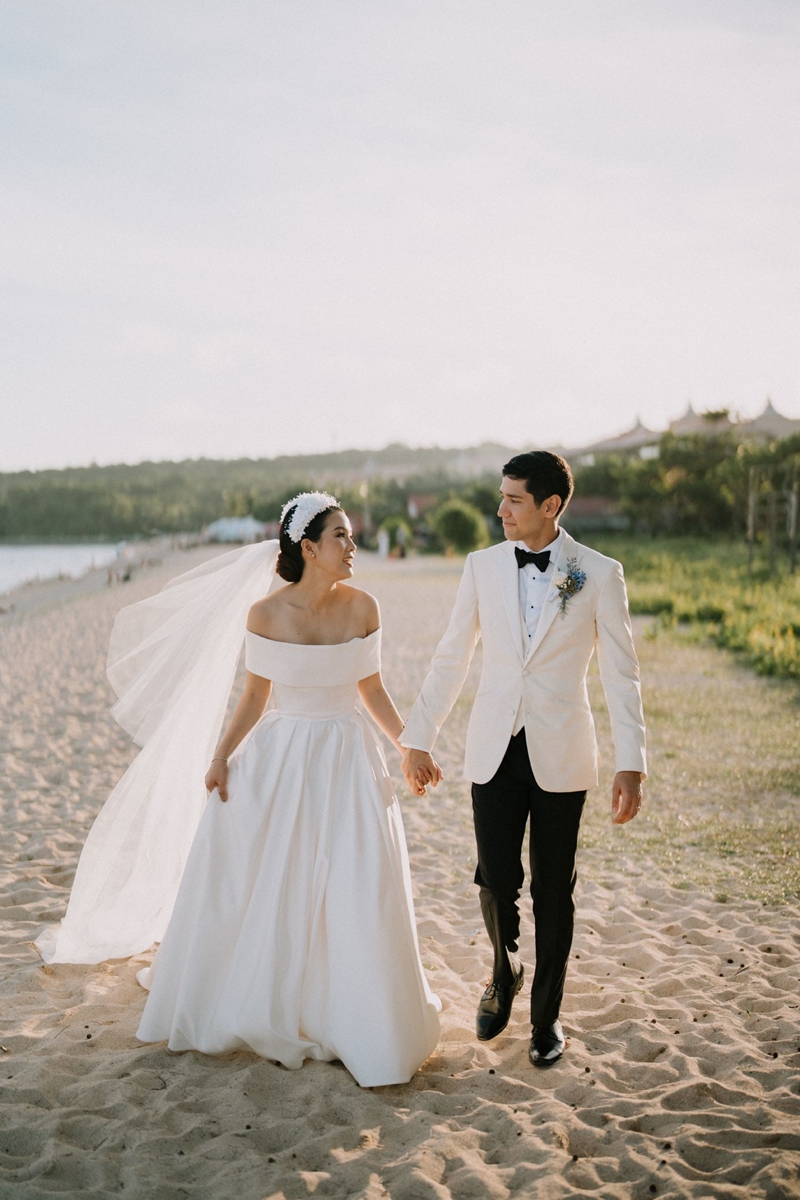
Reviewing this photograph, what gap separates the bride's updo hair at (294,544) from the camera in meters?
3.74

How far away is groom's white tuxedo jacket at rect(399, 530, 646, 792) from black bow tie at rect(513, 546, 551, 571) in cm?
3

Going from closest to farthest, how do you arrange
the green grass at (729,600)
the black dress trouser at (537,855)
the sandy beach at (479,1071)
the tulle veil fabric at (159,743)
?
the sandy beach at (479,1071), the black dress trouser at (537,855), the tulle veil fabric at (159,743), the green grass at (729,600)

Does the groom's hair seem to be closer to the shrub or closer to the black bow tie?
the black bow tie

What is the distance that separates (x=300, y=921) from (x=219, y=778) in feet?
1.88

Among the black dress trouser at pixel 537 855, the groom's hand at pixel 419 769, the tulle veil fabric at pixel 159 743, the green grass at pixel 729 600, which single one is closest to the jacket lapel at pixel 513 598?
the black dress trouser at pixel 537 855

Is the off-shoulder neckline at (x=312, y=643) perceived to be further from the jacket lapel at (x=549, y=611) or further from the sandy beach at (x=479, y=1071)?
the sandy beach at (x=479, y=1071)

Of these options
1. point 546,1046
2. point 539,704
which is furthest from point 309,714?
point 546,1046

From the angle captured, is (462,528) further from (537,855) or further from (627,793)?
(627,793)

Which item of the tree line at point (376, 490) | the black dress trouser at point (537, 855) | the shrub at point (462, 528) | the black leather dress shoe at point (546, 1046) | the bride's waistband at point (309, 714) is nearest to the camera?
the black dress trouser at point (537, 855)

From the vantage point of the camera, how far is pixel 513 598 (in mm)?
3469

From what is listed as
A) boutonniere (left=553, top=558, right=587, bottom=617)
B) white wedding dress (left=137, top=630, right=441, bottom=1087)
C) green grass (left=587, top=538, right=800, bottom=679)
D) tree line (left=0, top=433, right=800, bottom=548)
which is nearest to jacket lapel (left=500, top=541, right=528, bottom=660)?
boutonniere (left=553, top=558, right=587, bottom=617)

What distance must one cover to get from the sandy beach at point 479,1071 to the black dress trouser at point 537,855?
384 millimetres

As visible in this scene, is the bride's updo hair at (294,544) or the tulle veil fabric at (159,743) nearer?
the bride's updo hair at (294,544)

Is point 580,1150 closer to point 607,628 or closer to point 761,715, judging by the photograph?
point 607,628
